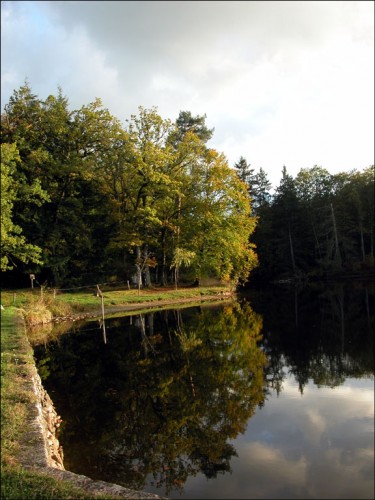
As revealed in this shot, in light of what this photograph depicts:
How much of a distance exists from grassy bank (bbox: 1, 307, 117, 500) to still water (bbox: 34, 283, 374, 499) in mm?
1187

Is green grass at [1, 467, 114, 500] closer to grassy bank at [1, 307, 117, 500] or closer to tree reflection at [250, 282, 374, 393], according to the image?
grassy bank at [1, 307, 117, 500]

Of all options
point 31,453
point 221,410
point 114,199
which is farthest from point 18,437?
point 114,199

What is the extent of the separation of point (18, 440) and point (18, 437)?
0.09 meters

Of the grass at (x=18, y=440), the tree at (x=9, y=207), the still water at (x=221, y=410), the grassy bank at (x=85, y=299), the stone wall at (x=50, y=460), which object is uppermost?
the tree at (x=9, y=207)

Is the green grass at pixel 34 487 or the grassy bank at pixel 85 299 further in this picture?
the grassy bank at pixel 85 299

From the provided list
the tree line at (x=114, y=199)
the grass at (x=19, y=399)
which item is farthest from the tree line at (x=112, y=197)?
the grass at (x=19, y=399)

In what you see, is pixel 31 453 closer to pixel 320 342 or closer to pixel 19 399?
pixel 19 399

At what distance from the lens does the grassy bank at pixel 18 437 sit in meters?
5.03

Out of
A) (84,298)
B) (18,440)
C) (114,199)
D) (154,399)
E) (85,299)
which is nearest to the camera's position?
(18,440)

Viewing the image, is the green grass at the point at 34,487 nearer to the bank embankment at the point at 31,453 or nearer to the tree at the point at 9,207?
the bank embankment at the point at 31,453

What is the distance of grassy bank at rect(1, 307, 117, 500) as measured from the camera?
198 inches

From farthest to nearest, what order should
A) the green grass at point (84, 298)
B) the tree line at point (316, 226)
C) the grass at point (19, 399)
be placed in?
1. the tree line at point (316, 226)
2. the green grass at point (84, 298)
3. the grass at point (19, 399)

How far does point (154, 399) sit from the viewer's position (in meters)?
10.6

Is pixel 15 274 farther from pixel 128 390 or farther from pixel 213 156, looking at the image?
pixel 128 390
